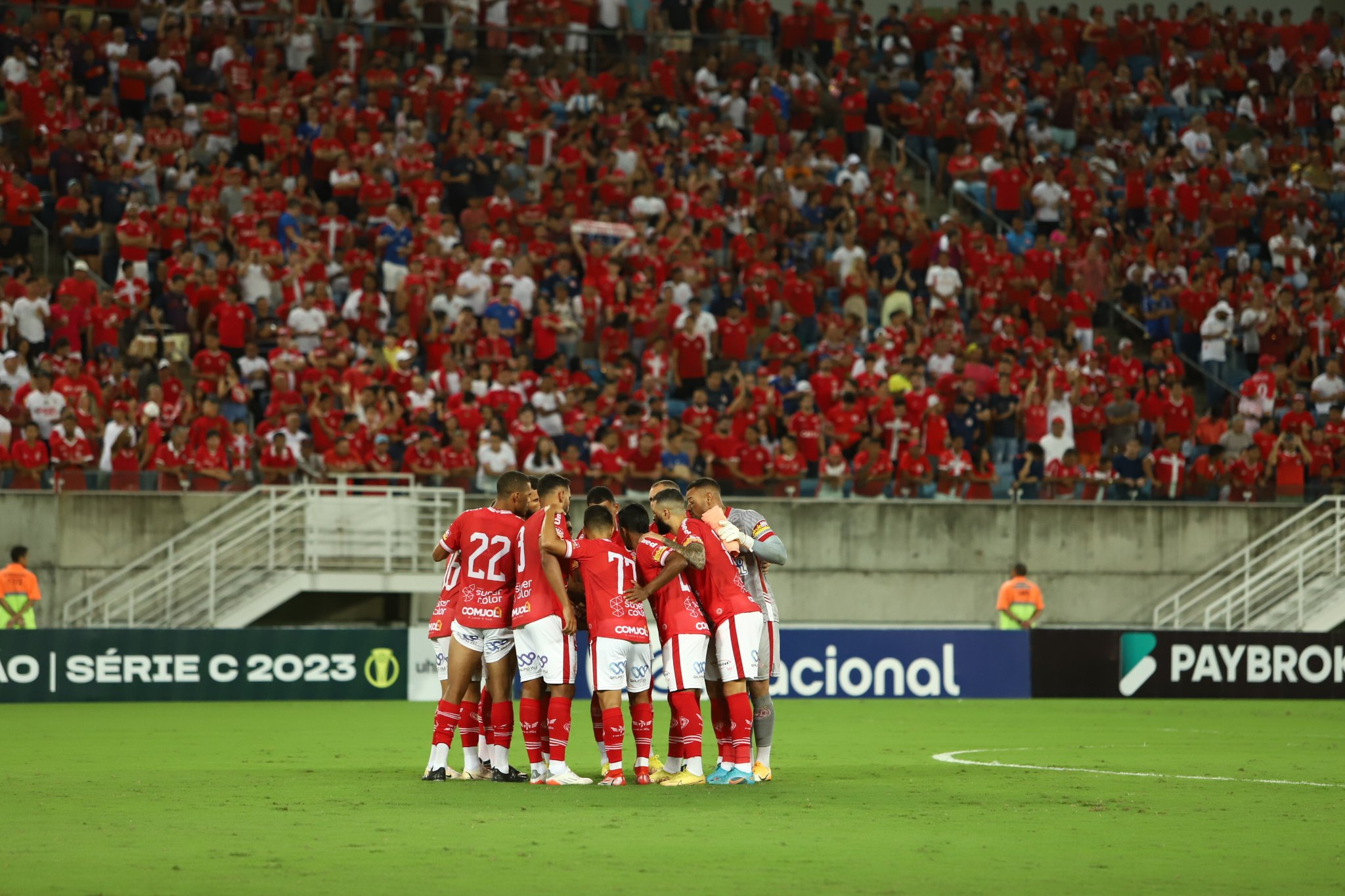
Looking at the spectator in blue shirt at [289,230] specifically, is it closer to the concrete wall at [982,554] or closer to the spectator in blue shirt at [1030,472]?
the concrete wall at [982,554]

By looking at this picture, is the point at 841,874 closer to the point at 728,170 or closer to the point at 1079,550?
the point at 1079,550

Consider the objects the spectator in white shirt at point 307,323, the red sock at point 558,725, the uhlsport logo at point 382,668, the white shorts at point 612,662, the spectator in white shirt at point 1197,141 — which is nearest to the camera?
the white shorts at point 612,662

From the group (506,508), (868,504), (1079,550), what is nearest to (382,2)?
(868,504)

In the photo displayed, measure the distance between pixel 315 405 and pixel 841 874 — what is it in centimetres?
1752

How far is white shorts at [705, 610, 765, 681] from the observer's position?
1265cm

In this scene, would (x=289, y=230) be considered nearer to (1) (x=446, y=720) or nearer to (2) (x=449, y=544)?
(2) (x=449, y=544)

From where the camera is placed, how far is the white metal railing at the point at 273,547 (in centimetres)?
2477

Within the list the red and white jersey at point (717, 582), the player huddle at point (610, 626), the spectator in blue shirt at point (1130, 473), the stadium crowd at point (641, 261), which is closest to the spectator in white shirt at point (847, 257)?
the stadium crowd at point (641, 261)

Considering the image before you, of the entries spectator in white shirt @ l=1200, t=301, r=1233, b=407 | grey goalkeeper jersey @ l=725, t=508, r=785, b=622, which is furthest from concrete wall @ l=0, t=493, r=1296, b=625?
grey goalkeeper jersey @ l=725, t=508, r=785, b=622

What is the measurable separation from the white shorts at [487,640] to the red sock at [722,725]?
4.88 feet

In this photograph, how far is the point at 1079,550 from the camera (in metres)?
28.0

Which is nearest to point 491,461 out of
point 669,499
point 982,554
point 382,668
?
point 382,668

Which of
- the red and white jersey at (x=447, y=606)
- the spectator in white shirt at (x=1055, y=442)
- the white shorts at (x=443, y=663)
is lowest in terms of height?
the white shorts at (x=443, y=663)

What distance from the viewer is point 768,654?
43.0 feet
